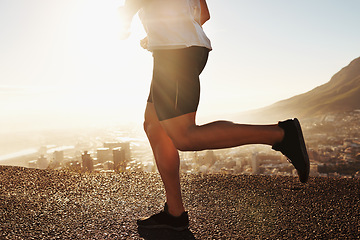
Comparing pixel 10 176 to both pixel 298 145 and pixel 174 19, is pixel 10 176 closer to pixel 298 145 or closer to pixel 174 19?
pixel 174 19

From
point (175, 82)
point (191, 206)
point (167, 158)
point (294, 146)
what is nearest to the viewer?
point (175, 82)

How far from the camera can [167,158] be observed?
2.07 m

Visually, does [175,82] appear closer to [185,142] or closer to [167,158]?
[185,142]

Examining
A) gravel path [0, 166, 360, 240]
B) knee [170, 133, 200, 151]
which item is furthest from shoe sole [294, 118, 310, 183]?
knee [170, 133, 200, 151]

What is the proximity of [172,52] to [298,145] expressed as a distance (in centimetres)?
102

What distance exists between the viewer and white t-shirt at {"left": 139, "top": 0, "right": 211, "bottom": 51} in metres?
1.69

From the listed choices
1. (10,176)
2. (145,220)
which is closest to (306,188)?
(145,220)

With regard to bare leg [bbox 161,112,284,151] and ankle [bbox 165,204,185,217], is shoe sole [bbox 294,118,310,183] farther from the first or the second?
ankle [bbox 165,204,185,217]

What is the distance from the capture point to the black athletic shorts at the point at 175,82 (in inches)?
66.3

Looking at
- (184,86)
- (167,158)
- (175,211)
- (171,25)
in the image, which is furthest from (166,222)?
(171,25)

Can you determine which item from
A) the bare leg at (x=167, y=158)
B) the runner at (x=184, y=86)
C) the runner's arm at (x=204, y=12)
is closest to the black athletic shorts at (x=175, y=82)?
the runner at (x=184, y=86)

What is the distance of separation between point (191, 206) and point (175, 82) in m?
1.37

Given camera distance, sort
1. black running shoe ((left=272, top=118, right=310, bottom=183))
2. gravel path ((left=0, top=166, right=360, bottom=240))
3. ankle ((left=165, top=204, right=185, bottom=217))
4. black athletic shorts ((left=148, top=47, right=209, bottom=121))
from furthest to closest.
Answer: ankle ((left=165, top=204, right=185, bottom=217)), gravel path ((left=0, top=166, right=360, bottom=240)), black running shoe ((left=272, top=118, right=310, bottom=183)), black athletic shorts ((left=148, top=47, right=209, bottom=121))

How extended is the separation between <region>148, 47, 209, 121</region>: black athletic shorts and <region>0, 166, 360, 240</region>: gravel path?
92 cm
